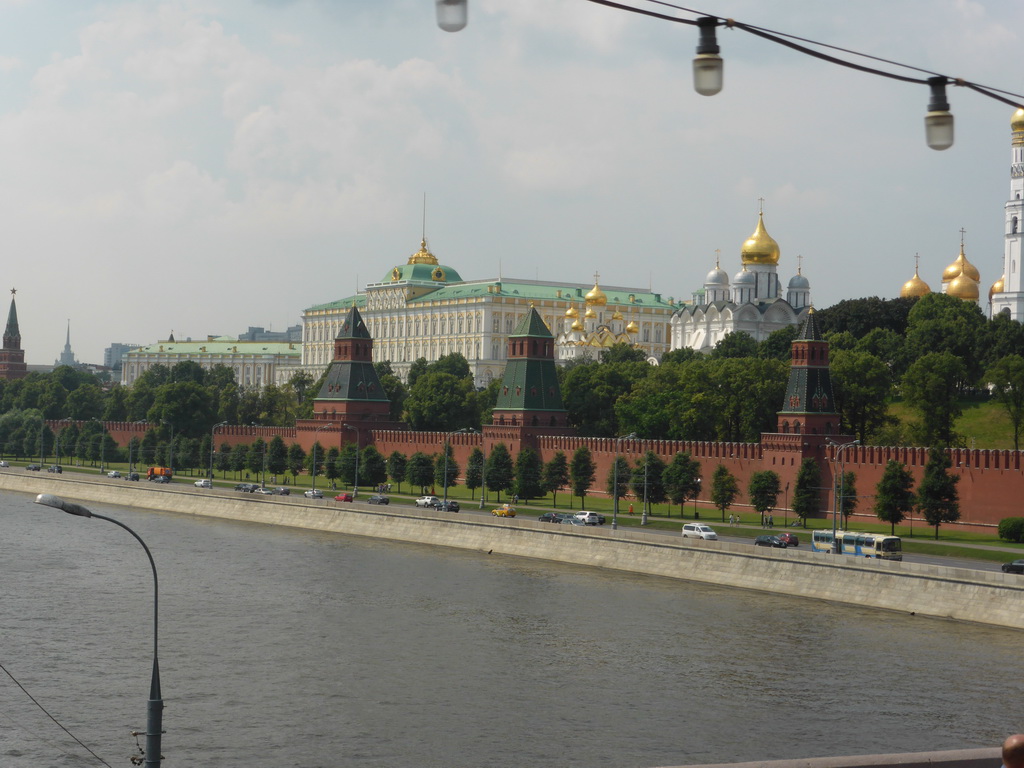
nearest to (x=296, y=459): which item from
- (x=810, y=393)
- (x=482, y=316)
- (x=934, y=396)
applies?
(x=810, y=393)

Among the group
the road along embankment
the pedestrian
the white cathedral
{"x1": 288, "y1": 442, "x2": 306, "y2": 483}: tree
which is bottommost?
the road along embankment

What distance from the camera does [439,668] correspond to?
101 ft

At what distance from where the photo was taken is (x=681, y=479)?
2408 inches

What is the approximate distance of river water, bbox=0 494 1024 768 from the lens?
2448 cm

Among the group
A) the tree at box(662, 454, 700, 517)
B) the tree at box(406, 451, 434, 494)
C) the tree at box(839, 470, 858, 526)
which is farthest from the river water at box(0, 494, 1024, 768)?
the tree at box(406, 451, 434, 494)

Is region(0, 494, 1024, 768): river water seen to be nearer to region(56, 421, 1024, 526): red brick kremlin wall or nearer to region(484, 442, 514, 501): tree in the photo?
region(56, 421, 1024, 526): red brick kremlin wall

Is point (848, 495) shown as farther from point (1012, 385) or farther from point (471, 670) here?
point (471, 670)

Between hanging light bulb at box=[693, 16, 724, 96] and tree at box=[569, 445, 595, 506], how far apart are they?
186 feet

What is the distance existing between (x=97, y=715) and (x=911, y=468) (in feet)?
122

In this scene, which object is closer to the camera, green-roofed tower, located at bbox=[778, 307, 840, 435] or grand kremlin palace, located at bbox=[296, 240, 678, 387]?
green-roofed tower, located at bbox=[778, 307, 840, 435]

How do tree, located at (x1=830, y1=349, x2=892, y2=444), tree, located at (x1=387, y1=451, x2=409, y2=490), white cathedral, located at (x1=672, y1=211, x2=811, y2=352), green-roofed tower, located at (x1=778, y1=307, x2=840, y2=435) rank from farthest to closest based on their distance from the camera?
white cathedral, located at (x1=672, y1=211, x2=811, y2=352) → tree, located at (x1=387, y1=451, x2=409, y2=490) → tree, located at (x1=830, y1=349, x2=892, y2=444) → green-roofed tower, located at (x1=778, y1=307, x2=840, y2=435)

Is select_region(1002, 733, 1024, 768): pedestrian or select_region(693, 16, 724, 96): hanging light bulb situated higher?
select_region(693, 16, 724, 96): hanging light bulb

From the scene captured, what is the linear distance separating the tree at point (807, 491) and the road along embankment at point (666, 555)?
1073 centimetres

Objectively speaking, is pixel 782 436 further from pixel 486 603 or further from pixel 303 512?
pixel 486 603
